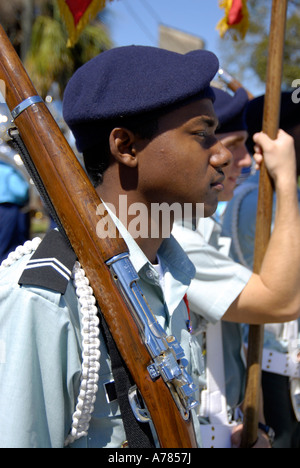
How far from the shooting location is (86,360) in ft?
3.53

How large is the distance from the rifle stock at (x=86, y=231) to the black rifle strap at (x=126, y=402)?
1.5 inches

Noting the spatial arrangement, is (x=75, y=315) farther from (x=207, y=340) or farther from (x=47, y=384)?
(x=207, y=340)

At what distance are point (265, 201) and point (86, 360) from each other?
4.00 ft

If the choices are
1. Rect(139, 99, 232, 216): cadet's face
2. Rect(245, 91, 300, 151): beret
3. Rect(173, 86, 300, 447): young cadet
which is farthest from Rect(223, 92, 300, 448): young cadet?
Rect(139, 99, 232, 216): cadet's face

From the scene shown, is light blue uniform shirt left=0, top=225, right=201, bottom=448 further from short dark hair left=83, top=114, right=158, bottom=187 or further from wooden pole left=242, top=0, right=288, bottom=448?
wooden pole left=242, top=0, right=288, bottom=448

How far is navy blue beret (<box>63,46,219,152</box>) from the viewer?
1.35 metres

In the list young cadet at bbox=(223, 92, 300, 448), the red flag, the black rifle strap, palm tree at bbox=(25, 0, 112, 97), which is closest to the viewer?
the black rifle strap

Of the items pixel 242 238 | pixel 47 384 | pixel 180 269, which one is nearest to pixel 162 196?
pixel 180 269

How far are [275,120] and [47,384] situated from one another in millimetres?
1434

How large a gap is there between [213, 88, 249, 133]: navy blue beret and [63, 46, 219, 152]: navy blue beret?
116cm

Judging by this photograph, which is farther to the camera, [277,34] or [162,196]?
[277,34]

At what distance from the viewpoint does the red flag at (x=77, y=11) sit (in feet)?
5.69

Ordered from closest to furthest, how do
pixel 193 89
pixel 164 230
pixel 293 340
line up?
pixel 193 89
pixel 164 230
pixel 293 340

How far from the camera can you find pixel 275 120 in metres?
1.96
